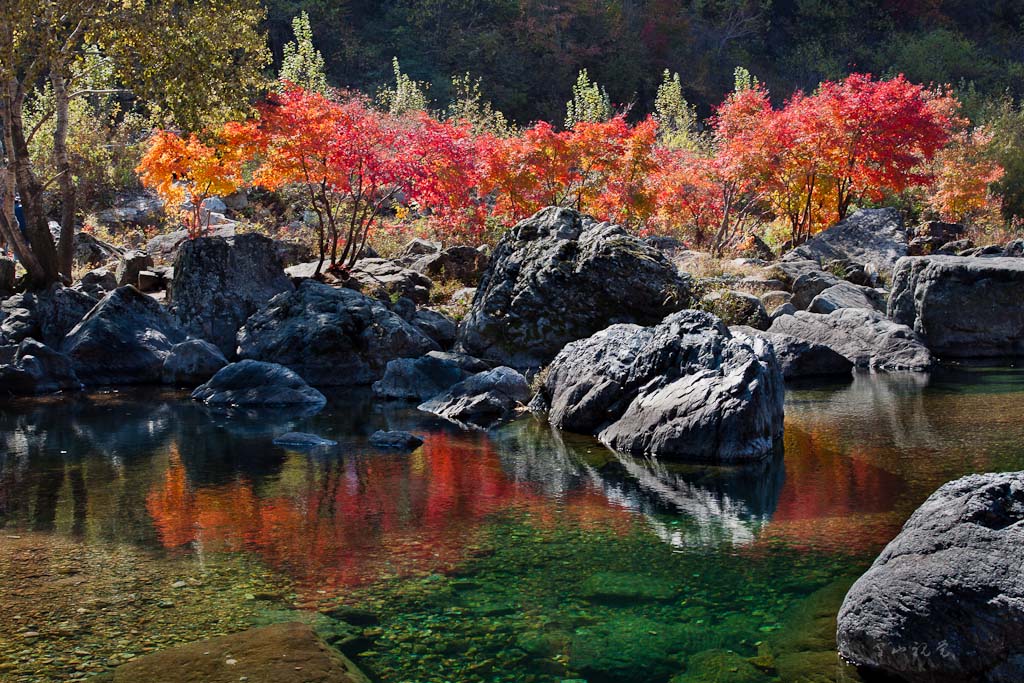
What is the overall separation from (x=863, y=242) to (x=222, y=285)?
1327cm

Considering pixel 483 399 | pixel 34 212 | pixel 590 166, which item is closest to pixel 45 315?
pixel 34 212

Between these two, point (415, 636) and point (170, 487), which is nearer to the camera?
point (415, 636)

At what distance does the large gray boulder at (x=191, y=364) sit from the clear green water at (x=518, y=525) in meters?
2.66

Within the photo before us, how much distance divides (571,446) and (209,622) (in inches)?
207

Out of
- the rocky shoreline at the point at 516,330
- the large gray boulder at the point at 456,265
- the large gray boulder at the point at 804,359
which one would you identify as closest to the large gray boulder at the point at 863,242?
the rocky shoreline at the point at 516,330

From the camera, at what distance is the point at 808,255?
20891 mm

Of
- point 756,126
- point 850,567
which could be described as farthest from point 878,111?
point 850,567

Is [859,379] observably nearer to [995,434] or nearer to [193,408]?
[995,434]

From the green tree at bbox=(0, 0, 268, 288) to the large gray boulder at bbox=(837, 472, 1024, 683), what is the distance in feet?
47.1

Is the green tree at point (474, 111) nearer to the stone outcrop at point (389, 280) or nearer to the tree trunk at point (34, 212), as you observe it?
the stone outcrop at point (389, 280)

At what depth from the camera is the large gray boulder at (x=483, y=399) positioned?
11.7 m

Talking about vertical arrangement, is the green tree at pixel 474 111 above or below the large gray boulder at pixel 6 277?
above

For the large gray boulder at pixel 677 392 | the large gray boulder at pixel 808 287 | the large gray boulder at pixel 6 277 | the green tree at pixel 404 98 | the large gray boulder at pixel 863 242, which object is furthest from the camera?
the green tree at pixel 404 98

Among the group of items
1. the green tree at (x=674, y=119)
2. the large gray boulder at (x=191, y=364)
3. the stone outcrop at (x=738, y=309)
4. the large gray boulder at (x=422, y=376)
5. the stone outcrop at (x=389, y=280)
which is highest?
the green tree at (x=674, y=119)
